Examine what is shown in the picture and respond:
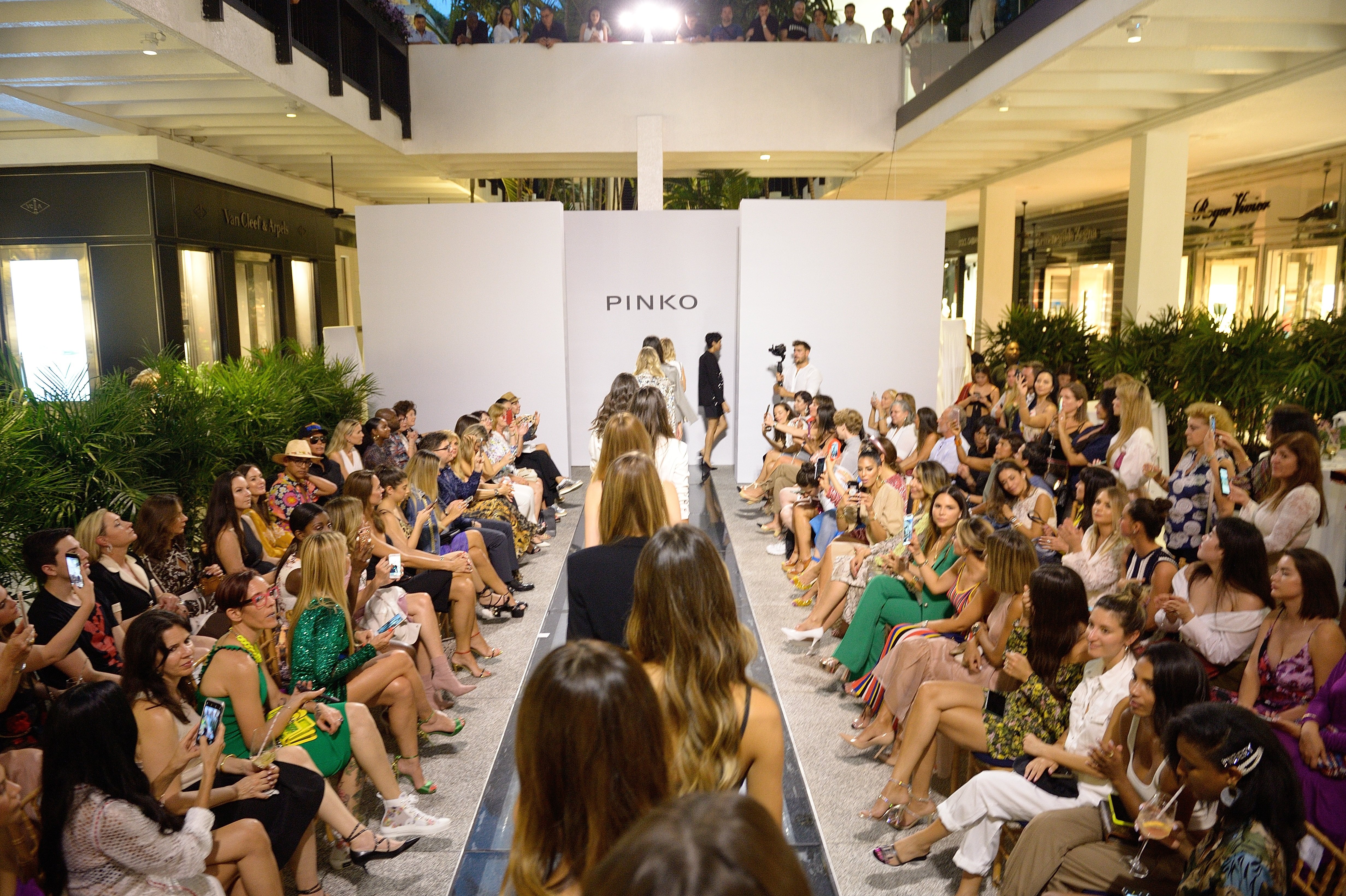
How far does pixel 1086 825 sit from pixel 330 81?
30.1 ft

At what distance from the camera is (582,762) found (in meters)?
1.45

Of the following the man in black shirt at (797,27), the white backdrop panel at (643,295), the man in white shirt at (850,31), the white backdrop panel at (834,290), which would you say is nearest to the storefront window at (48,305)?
the white backdrop panel at (643,295)

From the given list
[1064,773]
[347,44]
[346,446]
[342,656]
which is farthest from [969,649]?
[347,44]

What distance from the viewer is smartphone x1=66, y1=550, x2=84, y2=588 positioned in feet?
11.5

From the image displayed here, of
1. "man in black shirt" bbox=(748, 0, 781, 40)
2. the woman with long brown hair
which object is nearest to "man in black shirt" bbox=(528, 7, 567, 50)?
"man in black shirt" bbox=(748, 0, 781, 40)

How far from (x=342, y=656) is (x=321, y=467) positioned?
139 inches

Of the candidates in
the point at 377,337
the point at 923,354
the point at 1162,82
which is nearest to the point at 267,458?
the point at 377,337

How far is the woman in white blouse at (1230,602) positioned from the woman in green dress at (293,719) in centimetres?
291

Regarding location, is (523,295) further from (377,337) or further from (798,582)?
(798,582)

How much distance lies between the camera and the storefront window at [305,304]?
14359 mm

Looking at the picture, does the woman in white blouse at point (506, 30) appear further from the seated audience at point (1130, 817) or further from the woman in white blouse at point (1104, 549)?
the seated audience at point (1130, 817)

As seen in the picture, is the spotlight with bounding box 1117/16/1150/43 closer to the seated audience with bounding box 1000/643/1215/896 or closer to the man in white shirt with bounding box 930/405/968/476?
the man in white shirt with bounding box 930/405/968/476

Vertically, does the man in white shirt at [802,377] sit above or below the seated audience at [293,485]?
above

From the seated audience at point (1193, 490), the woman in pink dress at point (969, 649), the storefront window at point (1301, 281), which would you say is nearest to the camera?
the woman in pink dress at point (969, 649)
